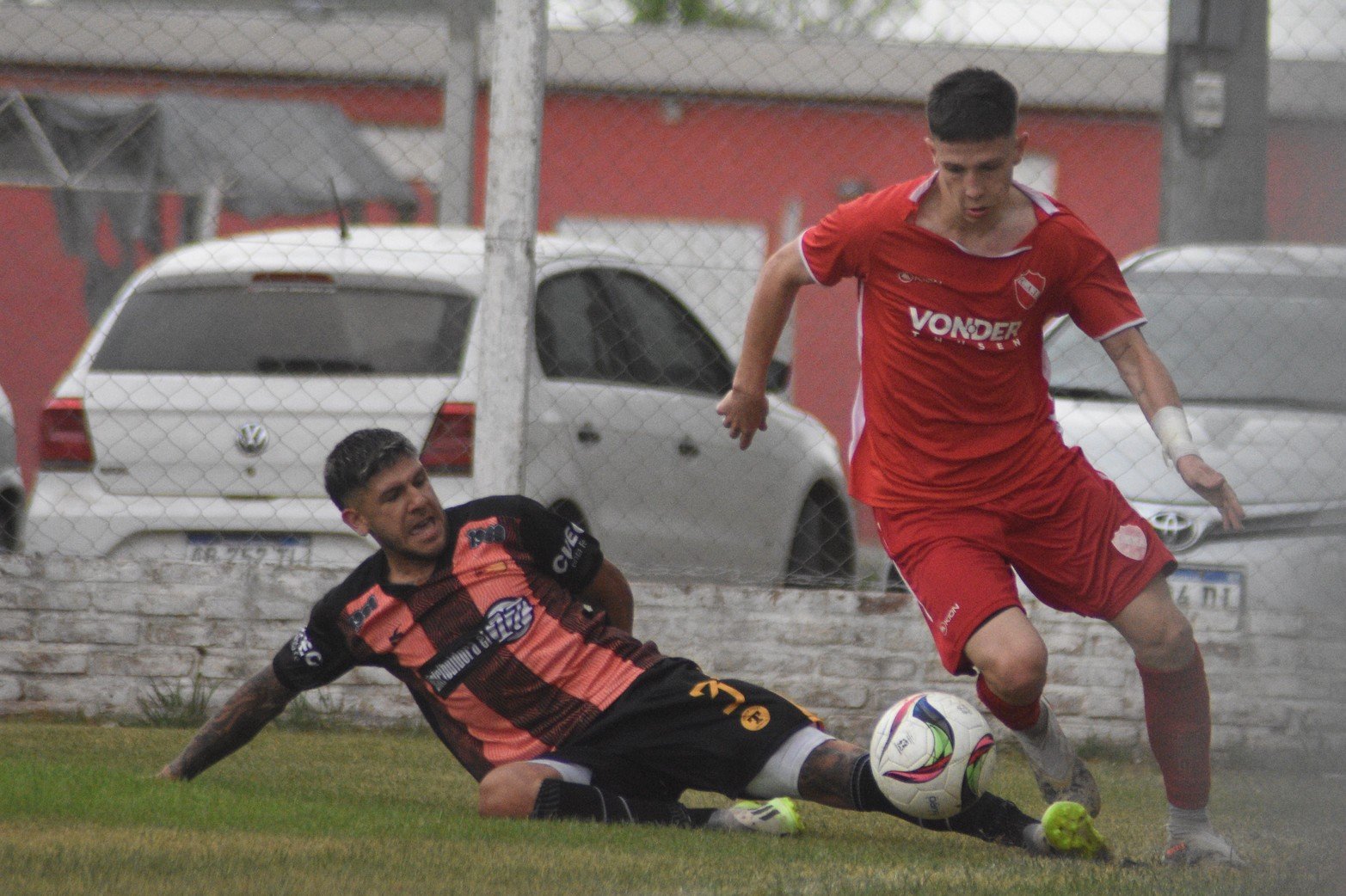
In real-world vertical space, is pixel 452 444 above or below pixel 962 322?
below

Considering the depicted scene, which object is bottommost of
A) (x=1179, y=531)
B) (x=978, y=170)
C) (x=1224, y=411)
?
(x=1179, y=531)

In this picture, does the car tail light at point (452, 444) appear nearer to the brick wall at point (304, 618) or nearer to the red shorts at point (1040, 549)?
the brick wall at point (304, 618)

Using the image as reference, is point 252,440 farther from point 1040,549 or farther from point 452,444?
point 1040,549

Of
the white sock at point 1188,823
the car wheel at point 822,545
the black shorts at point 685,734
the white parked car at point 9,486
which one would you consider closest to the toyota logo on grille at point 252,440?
the white parked car at point 9,486

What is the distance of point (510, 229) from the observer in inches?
256

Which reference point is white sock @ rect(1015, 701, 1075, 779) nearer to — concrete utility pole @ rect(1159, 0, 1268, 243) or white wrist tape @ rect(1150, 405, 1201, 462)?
white wrist tape @ rect(1150, 405, 1201, 462)

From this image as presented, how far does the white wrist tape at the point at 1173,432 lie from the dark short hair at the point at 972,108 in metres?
0.78

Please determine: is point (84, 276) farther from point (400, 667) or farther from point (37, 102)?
point (400, 667)

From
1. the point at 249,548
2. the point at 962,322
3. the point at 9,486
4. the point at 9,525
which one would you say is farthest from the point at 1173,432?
the point at 9,486

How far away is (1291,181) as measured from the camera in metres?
2.53

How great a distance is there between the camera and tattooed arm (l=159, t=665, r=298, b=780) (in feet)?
15.9

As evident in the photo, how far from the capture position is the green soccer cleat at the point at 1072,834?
422cm

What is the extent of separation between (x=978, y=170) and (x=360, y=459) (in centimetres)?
180

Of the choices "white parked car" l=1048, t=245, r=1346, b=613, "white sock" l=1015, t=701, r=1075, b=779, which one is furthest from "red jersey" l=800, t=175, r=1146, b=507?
"white parked car" l=1048, t=245, r=1346, b=613
